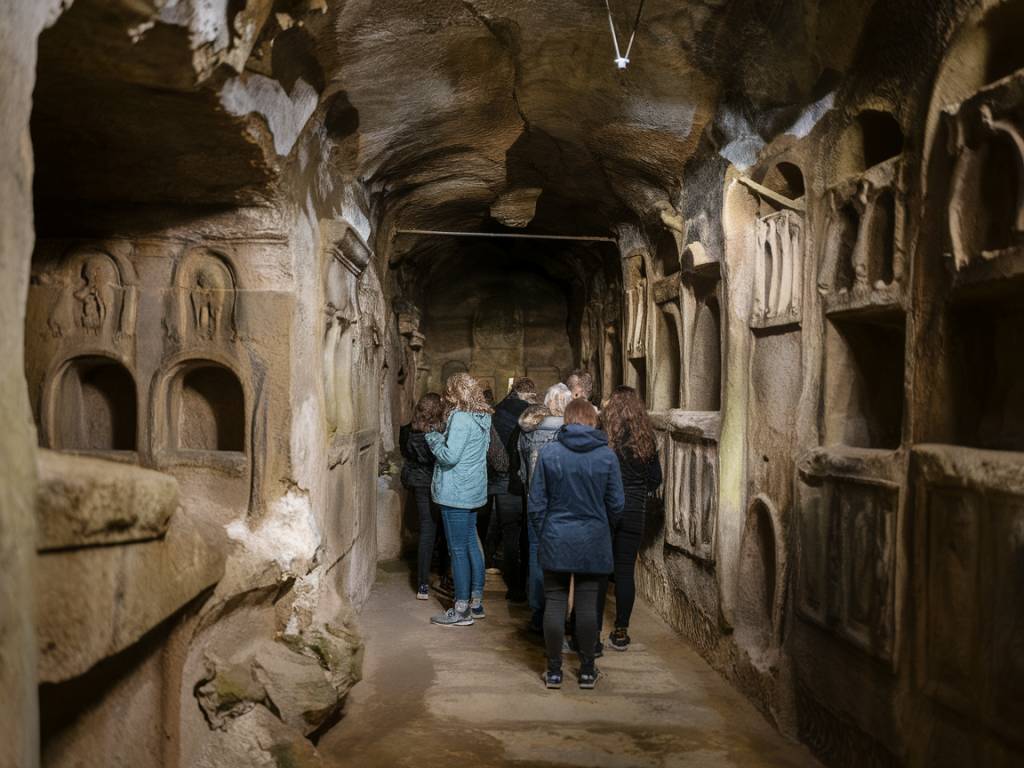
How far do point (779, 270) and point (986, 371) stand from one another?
1431 mm

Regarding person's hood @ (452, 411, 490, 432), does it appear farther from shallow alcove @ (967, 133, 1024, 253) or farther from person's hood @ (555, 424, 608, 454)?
shallow alcove @ (967, 133, 1024, 253)

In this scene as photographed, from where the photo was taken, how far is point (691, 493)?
6.02 meters

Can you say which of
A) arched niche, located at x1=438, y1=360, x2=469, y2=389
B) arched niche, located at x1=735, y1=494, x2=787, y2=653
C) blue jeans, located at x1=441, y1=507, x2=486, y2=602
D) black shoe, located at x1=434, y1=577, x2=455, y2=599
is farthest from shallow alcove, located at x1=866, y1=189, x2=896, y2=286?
arched niche, located at x1=438, y1=360, x2=469, y2=389

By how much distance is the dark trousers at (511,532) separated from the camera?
21.7 feet

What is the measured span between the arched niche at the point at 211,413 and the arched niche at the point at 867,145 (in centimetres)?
335

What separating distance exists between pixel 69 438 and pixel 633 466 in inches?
129

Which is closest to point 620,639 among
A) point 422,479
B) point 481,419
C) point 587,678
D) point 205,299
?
point 587,678

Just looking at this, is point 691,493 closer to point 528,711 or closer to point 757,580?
point 757,580

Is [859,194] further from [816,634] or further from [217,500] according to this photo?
[217,500]

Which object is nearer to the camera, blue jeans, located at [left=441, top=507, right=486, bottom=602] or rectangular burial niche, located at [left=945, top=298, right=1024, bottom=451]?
rectangular burial niche, located at [left=945, top=298, right=1024, bottom=451]

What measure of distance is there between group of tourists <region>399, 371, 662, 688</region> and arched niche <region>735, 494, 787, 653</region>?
2.48 ft

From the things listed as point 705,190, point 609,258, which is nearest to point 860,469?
point 705,190

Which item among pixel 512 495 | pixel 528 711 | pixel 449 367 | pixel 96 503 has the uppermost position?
pixel 449 367

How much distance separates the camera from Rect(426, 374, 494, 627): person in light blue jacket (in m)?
5.99
